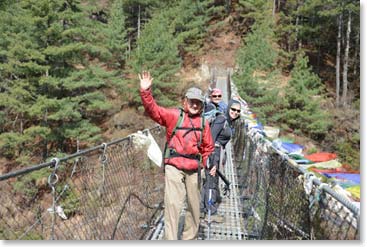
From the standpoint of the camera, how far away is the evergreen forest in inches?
478

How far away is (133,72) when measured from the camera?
15.6 m

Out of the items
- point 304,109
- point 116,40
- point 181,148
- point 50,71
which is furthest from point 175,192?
point 116,40

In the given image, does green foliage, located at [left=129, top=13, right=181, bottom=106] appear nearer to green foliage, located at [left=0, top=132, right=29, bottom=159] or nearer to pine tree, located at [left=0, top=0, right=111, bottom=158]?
pine tree, located at [left=0, top=0, right=111, bottom=158]

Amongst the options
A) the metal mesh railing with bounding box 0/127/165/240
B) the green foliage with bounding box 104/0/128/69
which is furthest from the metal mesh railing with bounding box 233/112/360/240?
the green foliage with bounding box 104/0/128/69

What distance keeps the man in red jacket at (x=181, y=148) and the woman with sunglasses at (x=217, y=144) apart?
1.80ft

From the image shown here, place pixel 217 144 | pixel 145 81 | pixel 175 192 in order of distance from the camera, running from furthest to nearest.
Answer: pixel 217 144 → pixel 175 192 → pixel 145 81

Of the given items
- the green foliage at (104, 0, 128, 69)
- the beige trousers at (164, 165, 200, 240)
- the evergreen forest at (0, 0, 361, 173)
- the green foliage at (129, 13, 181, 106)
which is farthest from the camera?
the green foliage at (104, 0, 128, 69)

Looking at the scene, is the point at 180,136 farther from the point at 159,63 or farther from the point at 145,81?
the point at 159,63

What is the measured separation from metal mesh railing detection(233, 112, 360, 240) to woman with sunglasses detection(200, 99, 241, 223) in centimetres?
39

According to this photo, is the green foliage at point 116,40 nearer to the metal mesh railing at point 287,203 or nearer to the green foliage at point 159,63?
the green foliage at point 159,63

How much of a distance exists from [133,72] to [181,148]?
13838 mm

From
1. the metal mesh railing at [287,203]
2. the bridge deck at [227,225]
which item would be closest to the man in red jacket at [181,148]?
the metal mesh railing at [287,203]

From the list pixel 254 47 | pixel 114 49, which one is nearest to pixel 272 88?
pixel 254 47

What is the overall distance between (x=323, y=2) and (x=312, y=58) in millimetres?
5228
